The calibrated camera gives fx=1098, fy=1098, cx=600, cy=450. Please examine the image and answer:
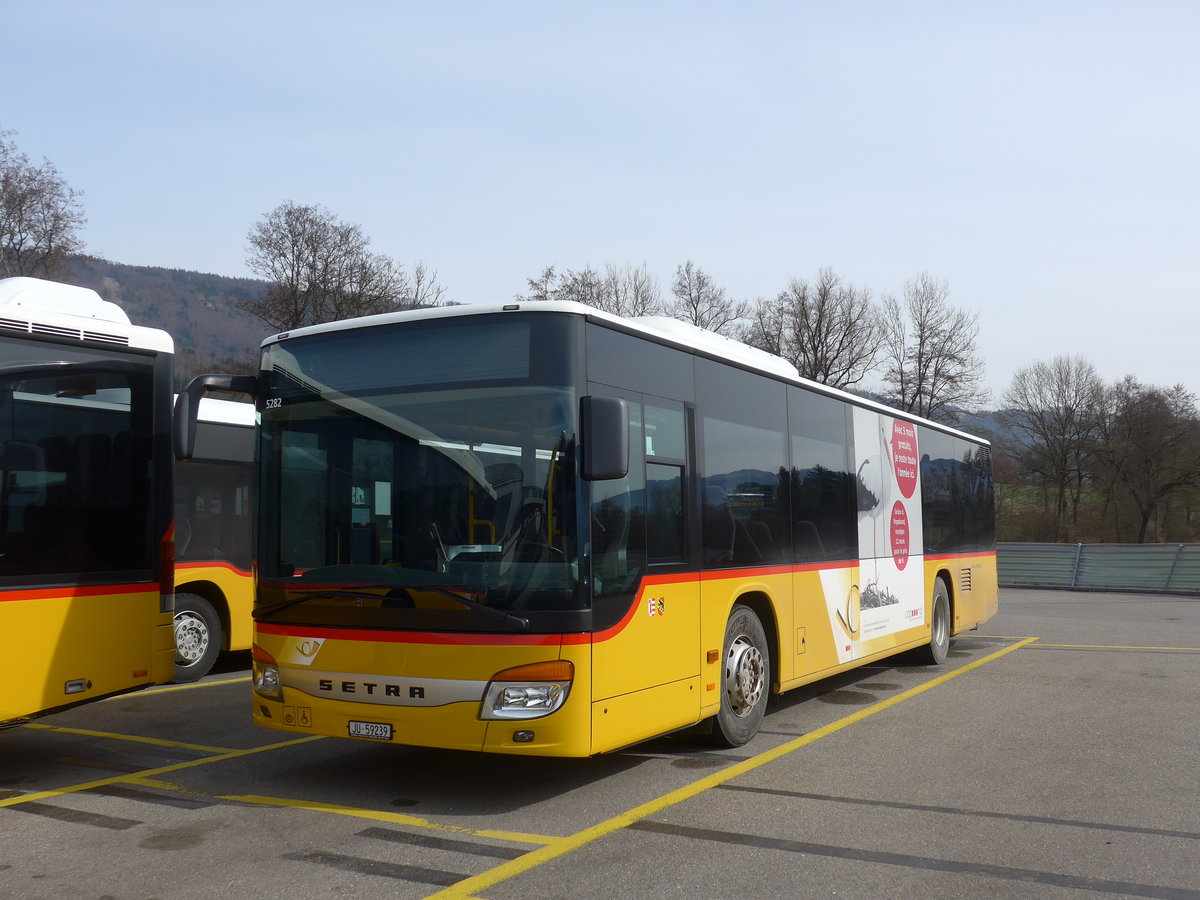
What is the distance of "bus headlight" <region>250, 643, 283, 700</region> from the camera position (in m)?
6.76

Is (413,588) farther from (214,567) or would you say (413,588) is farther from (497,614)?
(214,567)

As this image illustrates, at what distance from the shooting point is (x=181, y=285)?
7402 inches

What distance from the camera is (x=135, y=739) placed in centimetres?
869

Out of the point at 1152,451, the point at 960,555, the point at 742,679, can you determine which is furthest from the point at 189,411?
the point at 1152,451

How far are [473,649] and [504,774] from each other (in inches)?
64.0

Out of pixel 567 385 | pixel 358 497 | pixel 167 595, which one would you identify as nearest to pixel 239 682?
pixel 167 595

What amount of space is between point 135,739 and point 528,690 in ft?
14.3

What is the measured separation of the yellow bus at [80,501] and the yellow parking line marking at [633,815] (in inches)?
142

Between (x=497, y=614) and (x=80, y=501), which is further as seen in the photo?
(x=80, y=501)

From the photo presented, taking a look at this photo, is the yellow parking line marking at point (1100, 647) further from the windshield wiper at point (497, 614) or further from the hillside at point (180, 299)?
the hillside at point (180, 299)

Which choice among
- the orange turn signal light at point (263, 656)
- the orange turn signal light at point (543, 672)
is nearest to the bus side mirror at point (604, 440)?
the orange turn signal light at point (543, 672)

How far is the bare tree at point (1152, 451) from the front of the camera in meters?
48.7

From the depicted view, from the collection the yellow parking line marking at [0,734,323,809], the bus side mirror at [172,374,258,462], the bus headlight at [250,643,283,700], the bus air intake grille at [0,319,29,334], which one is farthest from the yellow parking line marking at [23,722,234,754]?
the bus air intake grille at [0,319,29,334]

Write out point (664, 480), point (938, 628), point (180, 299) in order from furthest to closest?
point (180, 299) → point (938, 628) → point (664, 480)
